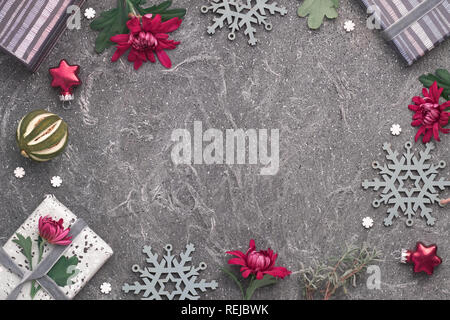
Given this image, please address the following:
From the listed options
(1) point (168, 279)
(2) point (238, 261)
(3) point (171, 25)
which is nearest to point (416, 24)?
(3) point (171, 25)

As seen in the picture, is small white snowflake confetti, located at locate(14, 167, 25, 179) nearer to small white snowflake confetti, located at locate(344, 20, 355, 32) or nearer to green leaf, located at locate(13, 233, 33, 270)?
green leaf, located at locate(13, 233, 33, 270)

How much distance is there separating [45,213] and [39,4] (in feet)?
1.49

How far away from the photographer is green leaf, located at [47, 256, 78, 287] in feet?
4.22

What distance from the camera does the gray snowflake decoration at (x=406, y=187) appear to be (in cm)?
134

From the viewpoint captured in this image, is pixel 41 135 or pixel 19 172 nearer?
pixel 41 135

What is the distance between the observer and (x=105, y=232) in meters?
1.32

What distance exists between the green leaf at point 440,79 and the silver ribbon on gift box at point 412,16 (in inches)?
4.7

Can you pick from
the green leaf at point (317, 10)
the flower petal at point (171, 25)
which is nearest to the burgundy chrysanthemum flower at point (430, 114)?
the green leaf at point (317, 10)

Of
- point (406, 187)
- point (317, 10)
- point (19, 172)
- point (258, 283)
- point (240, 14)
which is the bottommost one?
point (406, 187)

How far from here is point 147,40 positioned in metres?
1.29

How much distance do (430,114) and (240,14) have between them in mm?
475

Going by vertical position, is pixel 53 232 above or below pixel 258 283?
above

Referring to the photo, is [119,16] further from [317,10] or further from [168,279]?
[168,279]

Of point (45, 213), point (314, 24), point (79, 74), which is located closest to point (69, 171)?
point (45, 213)
